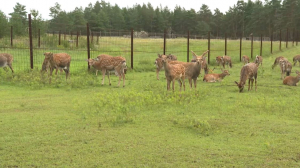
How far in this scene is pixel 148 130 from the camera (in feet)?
20.5

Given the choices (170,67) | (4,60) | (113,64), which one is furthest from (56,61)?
(170,67)

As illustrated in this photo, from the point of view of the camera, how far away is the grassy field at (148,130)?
4.80 meters

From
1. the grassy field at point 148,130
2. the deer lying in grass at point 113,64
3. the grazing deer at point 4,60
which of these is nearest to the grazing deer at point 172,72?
the grassy field at point 148,130

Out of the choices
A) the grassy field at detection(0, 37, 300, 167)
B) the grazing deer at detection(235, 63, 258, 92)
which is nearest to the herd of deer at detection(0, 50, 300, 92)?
the grazing deer at detection(235, 63, 258, 92)

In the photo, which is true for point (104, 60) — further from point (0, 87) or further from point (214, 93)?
point (214, 93)

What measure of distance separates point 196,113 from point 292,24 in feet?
271

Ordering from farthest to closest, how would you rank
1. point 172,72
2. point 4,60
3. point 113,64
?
point 4,60 → point 113,64 → point 172,72

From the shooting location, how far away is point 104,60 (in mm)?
12953

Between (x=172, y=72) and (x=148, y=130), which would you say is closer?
(x=148, y=130)

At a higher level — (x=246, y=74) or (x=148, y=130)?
(x=246, y=74)

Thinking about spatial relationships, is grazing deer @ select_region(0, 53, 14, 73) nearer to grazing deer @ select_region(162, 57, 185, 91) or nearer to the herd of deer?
the herd of deer

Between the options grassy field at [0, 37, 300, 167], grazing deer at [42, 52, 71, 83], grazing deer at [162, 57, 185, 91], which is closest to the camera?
grassy field at [0, 37, 300, 167]

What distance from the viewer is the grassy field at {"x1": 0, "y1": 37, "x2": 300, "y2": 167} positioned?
4.80 meters

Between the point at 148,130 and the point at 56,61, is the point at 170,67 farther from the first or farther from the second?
the point at 56,61
